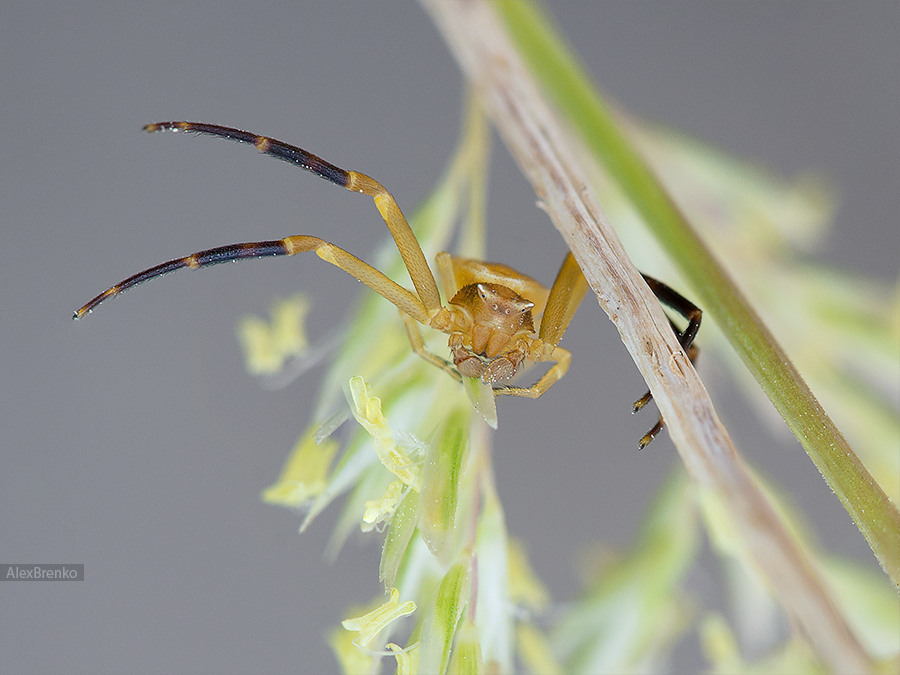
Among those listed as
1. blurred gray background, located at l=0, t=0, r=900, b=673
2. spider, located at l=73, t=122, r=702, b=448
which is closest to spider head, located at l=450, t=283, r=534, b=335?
spider, located at l=73, t=122, r=702, b=448

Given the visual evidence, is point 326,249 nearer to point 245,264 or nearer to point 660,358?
point 660,358

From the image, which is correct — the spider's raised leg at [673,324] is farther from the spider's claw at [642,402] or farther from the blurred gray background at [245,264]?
the blurred gray background at [245,264]

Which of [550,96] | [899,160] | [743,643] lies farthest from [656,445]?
[550,96]

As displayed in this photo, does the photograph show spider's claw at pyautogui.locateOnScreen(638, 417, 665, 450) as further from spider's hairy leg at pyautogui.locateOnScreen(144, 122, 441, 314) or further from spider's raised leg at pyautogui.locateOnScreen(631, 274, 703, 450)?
spider's hairy leg at pyautogui.locateOnScreen(144, 122, 441, 314)

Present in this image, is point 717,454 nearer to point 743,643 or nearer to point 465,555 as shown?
→ point 465,555

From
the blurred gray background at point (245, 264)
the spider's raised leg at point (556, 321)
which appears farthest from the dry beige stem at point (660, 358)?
the blurred gray background at point (245, 264)

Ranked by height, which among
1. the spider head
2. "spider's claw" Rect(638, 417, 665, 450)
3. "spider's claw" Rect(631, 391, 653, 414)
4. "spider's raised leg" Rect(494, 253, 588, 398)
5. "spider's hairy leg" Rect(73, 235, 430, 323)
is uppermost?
"spider's hairy leg" Rect(73, 235, 430, 323)

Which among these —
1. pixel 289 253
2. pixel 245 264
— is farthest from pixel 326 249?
pixel 245 264
